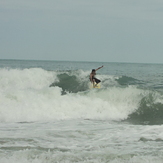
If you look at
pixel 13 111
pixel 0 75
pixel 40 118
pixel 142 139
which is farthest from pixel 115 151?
pixel 0 75

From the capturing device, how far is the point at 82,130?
808 cm

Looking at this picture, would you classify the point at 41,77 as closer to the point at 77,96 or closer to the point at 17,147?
the point at 77,96

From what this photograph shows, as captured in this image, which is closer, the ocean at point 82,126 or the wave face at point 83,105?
the ocean at point 82,126

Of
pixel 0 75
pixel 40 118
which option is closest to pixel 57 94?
pixel 40 118

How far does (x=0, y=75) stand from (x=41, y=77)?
3.41 m

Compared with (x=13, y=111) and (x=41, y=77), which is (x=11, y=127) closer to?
(x=13, y=111)

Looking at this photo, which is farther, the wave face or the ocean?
the wave face

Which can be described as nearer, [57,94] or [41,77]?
[57,94]

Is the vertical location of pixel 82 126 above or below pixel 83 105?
below

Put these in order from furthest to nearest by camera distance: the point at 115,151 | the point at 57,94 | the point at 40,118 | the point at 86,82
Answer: the point at 86,82, the point at 57,94, the point at 40,118, the point at 115,151

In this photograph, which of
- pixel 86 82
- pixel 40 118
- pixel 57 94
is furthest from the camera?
pixel 86 82

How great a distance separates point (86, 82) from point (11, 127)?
49.5 feet

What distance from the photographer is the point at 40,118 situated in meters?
10.2

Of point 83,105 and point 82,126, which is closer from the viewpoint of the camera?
point 82,126
